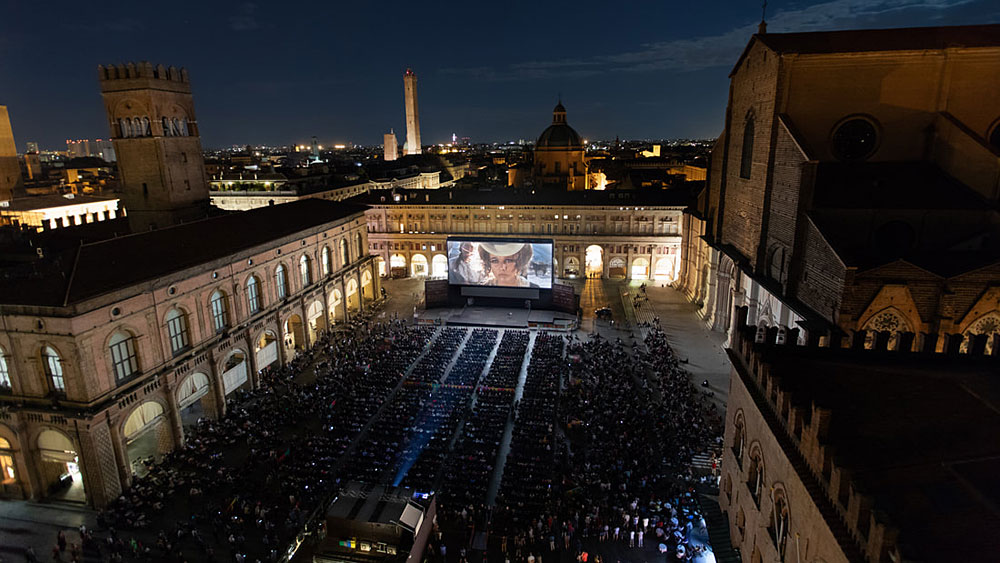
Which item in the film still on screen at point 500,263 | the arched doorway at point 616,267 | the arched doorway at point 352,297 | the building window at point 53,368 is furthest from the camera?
the arched doorway at point 616,267

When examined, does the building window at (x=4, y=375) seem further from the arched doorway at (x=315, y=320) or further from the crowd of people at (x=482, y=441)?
the crowd of people at (x=482, y=441)

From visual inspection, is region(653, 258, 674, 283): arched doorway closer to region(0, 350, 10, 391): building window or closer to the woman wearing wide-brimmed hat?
the woman wearing wide-brimmed hat

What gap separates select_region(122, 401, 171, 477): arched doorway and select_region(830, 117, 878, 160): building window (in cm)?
4240

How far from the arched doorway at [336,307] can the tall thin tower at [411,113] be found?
103 m

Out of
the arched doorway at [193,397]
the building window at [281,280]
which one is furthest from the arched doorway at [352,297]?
the arched doorway at [193,397]

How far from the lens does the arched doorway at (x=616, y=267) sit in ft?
206

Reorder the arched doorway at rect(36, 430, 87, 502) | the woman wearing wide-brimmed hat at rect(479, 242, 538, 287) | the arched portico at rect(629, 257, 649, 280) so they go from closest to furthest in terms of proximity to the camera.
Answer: the arched doorway at rect(36, 430, 87, 502) → the woman wearing wide-brimmed hat at rect(479, 242, 538, 287) → the arched portico at rect(629, 257, 649, 280)

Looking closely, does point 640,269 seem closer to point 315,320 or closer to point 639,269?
point 639,269

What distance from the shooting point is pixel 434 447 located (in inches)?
1092

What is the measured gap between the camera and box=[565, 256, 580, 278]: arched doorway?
208 feet

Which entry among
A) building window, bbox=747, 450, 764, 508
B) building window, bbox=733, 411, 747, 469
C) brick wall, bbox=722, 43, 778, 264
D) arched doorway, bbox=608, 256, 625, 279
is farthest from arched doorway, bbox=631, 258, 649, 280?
building window, bbox=747, 450, 764, 508

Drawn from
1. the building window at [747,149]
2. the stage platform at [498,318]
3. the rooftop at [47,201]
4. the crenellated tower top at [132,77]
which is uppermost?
the crenellated tower top at [132,77]

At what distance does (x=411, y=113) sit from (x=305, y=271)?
108m

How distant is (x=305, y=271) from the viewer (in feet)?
146
